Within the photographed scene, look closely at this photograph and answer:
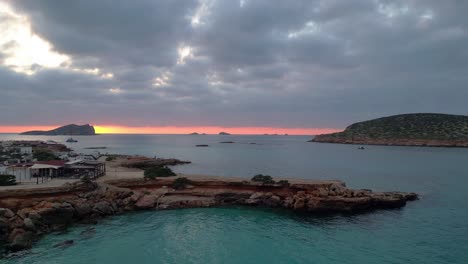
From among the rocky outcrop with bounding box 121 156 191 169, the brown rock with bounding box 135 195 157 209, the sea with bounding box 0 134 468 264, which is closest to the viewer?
the sea with bounding box 0 134 468 264

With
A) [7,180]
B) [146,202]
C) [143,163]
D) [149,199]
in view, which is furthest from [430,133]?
[7,180]

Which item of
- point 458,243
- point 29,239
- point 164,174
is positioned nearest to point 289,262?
point 458,243

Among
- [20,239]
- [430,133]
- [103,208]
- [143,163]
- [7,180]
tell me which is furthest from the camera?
[430,133]

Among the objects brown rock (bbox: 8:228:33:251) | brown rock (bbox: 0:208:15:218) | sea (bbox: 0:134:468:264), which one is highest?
brown rock (bbox: 0:208:15:218)

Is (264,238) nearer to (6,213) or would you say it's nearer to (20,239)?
(20,239)

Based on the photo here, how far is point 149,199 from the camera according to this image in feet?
115

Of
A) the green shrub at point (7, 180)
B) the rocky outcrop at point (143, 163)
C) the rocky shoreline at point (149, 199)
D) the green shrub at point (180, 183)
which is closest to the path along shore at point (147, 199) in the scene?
the rocky shoreline at point (149, 199)

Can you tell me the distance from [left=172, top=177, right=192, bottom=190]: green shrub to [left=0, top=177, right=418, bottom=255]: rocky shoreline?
0.46 m

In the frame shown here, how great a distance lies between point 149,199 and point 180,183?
4.86 m

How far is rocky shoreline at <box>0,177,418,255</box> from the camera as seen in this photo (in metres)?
27.2

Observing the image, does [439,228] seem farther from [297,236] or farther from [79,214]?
[79,214]

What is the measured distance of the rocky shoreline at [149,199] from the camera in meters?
27.2

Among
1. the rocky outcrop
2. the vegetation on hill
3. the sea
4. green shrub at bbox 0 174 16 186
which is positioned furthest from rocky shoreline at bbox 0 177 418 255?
the vegetation on hill

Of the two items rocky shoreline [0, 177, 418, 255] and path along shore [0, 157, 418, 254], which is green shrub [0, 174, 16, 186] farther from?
rocky shoreline [0, 177, 418, 255]
